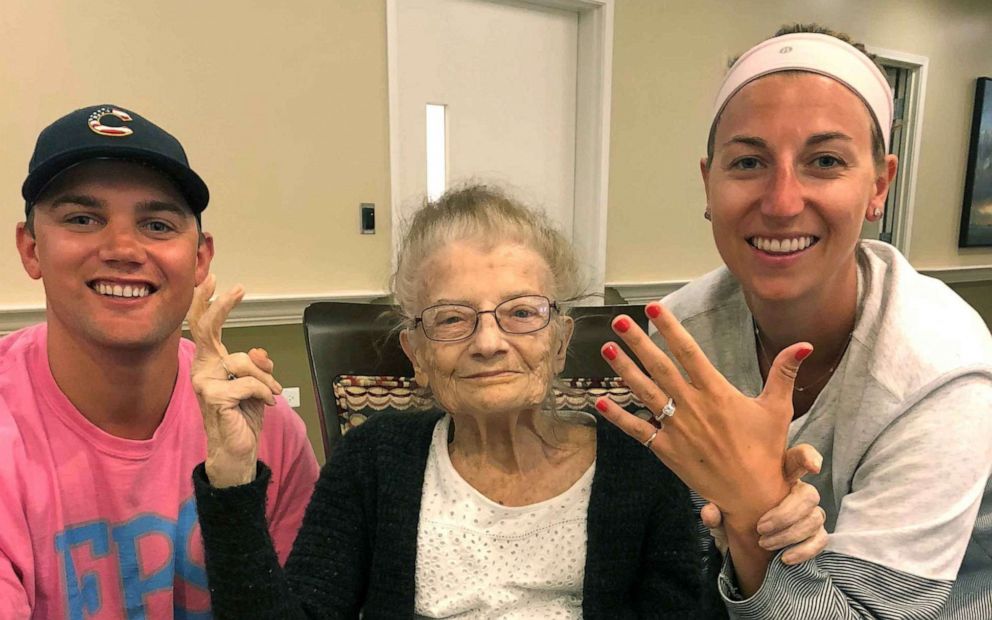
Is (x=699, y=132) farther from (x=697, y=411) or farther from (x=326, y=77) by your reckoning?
(x=697, y=411)

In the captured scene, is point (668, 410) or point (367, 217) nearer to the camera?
point (668, 410)

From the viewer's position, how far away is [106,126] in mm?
1094

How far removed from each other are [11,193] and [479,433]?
1.97 m

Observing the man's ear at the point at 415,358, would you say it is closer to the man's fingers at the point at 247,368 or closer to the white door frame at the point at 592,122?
the man's fingers at the point at 247,368

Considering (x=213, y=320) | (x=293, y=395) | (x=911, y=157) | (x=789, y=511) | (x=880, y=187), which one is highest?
(x=911, y=157)

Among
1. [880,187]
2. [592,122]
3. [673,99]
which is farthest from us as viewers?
[673,99]

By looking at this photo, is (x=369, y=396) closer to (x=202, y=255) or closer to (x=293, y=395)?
(x=202, y=255)

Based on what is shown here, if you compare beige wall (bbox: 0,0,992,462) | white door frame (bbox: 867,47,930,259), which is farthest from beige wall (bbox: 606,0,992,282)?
white door frame (bbox: 867,47,930,259)

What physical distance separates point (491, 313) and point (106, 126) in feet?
2.28

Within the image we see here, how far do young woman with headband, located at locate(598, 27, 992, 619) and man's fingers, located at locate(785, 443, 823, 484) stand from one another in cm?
1

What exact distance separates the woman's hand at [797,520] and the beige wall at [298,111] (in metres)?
2.20

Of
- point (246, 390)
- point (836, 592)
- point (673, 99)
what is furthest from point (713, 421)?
point (673, 99)

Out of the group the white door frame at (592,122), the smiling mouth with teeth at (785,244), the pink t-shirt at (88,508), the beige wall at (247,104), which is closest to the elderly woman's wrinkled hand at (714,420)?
the smiling mouth with teeth at (785,244)

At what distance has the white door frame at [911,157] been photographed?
4379 millimetres
